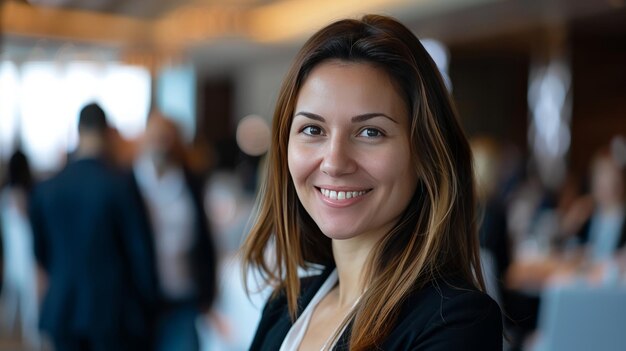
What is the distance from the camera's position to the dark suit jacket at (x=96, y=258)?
375cm

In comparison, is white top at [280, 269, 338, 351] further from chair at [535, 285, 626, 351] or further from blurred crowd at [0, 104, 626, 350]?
→ chair at [535, 285, 626, 351]

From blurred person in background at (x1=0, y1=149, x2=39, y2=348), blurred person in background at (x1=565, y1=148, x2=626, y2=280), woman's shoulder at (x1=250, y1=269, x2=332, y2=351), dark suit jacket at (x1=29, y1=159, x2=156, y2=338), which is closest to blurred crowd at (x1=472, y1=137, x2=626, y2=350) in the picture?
blurred person in background at (x1=565, y1=148, x2=626, y2=280)

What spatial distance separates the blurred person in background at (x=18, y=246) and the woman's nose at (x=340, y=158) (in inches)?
253

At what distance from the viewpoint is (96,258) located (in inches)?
148

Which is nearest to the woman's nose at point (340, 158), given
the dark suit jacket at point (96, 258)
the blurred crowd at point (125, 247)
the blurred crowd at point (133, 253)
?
the blurred crowd at point (133, 253)

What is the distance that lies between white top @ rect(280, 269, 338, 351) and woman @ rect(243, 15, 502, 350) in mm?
14

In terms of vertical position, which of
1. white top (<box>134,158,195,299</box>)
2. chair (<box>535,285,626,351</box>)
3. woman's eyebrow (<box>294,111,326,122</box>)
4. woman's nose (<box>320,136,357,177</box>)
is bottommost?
chair (<box>535,285,626,351</box>)

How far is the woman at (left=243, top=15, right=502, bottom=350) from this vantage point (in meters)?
1.28

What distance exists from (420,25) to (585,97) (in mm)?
2438

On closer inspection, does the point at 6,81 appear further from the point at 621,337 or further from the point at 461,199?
the point at 461,199

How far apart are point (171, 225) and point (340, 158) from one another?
9.14ft

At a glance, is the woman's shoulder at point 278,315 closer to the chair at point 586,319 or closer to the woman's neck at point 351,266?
the woman's neck at point 351,266

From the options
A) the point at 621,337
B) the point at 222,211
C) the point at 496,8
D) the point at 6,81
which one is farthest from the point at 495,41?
the point at 621,337

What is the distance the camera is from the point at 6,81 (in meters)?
13.9
